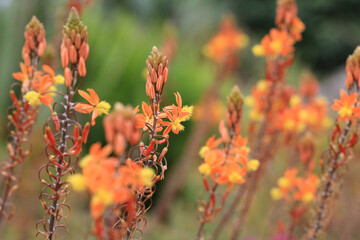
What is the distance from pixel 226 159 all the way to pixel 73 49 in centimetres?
57

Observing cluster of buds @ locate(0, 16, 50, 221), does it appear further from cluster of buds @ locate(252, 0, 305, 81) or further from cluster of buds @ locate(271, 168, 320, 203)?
cluster of buds @ locate(271, 168, 320, 203)

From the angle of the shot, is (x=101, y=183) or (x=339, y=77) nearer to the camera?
(x=101, y=183)

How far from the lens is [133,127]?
2.39ft

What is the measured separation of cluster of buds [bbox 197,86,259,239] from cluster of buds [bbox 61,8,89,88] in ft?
1.53

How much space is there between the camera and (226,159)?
4.08ft

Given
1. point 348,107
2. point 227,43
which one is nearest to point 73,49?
point 348,107

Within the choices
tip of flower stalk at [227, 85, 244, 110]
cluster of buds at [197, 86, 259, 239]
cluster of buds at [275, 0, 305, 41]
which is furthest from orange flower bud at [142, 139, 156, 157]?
cluster of buds at [275, 0, 305, 41]

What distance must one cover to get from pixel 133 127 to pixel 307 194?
54.7 inches

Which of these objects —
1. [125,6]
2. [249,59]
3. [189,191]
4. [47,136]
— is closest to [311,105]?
[47,136]

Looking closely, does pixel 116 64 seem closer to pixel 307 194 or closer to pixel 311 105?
pixel 311 105

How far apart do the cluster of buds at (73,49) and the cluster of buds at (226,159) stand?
1.53 ft

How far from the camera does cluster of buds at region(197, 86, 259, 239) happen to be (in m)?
1.22

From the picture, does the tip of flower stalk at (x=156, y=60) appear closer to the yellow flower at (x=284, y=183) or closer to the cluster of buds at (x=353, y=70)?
the cluster of buds at (x=353, y=70)

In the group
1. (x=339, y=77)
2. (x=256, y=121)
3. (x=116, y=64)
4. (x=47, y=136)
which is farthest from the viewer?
(x=339, y=77)
